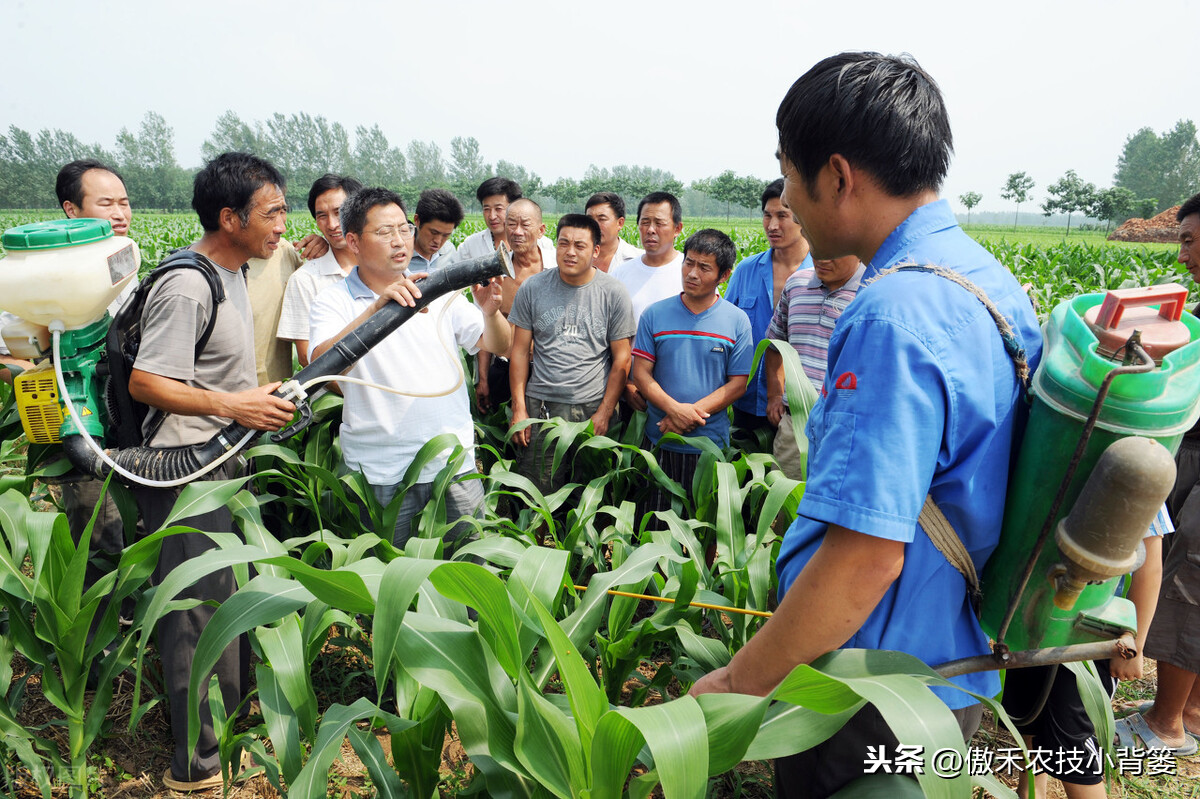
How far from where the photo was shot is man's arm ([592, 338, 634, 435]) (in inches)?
140

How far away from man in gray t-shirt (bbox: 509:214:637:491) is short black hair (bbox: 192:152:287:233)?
4.75 feet

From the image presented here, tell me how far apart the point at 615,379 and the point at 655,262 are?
1108 millimetres

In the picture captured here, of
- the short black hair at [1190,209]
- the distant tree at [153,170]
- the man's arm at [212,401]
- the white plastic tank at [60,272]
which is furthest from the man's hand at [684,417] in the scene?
the distant tree at [153,170]

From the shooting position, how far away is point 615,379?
11.7 ft

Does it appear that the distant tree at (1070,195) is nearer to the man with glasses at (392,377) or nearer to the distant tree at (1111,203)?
the distant tree at (1111,203)

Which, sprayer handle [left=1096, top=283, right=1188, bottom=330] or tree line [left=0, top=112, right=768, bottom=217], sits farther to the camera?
tree line [left=0, top=112, right=768, bottom=217]

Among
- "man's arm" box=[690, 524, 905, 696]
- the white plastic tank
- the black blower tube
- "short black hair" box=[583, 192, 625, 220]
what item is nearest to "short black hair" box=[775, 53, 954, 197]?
"man's arm" box=[690, 524, 905, 696]

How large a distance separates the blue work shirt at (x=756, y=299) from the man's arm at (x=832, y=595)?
2492mm

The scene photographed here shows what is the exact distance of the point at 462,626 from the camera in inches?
53.4

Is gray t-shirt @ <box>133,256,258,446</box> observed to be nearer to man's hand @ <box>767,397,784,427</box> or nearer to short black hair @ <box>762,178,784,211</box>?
man's hand @ <box>767,397,784,427</box>

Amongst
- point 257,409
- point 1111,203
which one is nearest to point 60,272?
point 257,409

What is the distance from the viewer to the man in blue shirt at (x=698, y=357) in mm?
3318

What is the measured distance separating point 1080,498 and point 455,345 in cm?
237

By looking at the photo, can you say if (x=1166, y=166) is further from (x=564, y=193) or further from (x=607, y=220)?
(x=607, y=220)
